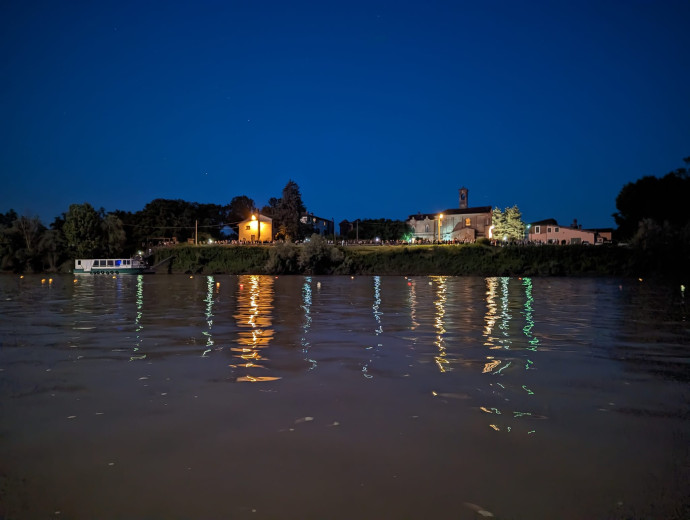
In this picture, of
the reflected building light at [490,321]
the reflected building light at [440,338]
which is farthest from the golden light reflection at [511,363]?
the reflected building light at [440,338]

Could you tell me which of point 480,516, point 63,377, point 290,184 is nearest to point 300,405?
point 480,516

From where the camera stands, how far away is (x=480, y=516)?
509 centimetres

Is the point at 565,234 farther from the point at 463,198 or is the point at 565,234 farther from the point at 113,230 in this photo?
the point at 113,230

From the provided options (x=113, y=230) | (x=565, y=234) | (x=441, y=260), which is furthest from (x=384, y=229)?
(x=113, y=230)

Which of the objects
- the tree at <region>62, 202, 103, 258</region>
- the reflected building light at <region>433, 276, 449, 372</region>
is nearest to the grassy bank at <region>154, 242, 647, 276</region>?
the tree at <region>62, 202, 103, 258</region>

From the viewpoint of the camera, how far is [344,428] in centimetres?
759

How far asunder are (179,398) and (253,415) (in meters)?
1.83

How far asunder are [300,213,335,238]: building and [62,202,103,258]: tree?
4728cm

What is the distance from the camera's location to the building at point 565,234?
104688 millimetres

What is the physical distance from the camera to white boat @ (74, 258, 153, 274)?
3622 inches

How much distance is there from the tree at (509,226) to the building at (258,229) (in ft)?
160

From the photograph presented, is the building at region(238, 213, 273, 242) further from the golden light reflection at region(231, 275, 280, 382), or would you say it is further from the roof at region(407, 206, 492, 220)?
the golden light reflection at region(231, 275, 280, 382)

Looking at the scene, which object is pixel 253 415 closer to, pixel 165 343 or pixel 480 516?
pixel 480 516

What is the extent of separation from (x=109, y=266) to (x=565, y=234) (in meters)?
87.8
